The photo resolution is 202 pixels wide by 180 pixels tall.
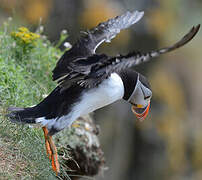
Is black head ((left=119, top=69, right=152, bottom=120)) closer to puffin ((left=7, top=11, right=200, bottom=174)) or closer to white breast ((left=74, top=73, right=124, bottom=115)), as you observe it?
puffin ((left=7, top=11, right=200, bottom=174))

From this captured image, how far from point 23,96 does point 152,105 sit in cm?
741

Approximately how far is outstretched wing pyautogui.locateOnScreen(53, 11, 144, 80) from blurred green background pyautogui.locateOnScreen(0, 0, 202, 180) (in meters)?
6.37

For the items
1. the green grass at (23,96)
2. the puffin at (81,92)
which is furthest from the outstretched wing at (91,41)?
the green grass at (23,96)

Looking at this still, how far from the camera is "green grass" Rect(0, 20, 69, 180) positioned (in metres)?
3.90


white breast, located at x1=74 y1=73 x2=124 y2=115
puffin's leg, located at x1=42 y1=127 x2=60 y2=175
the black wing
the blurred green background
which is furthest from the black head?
the blurred green background

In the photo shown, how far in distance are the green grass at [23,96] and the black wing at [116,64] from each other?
2.38ft

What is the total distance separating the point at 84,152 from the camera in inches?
212

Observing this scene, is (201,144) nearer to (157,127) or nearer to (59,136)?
(157,127)

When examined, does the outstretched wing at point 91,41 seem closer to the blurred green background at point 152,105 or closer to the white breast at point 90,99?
the white breast at point 90,99

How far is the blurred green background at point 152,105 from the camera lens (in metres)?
11.9

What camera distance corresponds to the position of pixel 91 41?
15.9ft

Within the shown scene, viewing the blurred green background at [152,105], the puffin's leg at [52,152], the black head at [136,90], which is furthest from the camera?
the blurred green background at [152,105]

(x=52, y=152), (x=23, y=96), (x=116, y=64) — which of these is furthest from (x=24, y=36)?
(x=116, y=64)

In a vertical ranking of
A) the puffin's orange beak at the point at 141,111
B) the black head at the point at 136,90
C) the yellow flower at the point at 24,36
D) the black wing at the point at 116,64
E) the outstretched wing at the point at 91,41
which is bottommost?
the puffin's orange beak at the point at 141,111
